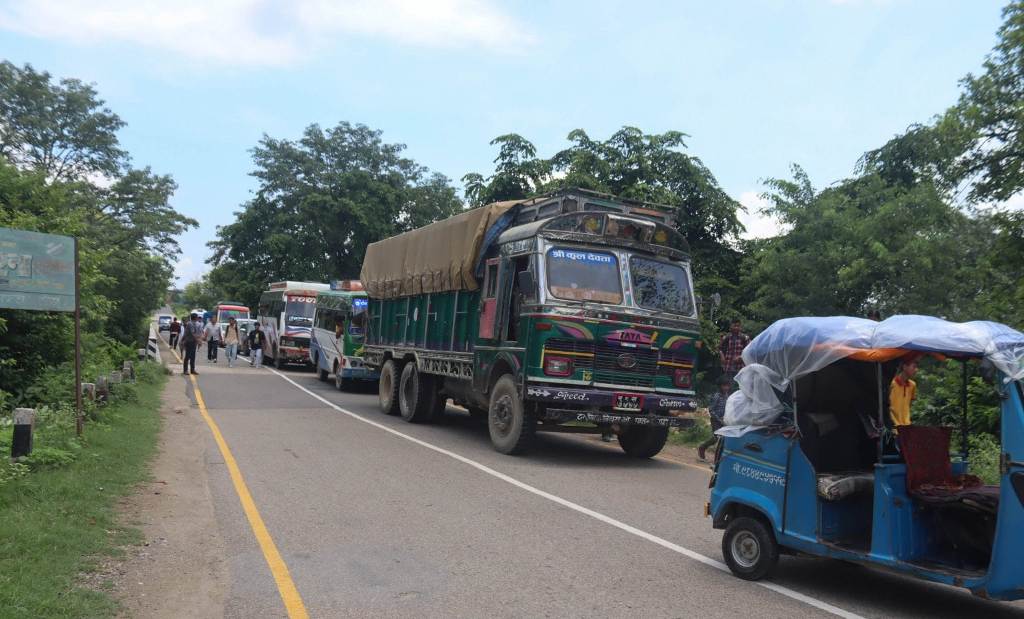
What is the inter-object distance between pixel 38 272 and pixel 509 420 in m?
6.41

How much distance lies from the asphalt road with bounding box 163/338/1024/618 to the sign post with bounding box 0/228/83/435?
2827 millimetres

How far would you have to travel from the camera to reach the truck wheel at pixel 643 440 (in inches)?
477

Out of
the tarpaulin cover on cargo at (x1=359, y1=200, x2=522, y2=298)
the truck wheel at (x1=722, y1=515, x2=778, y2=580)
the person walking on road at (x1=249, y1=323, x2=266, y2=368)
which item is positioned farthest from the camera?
the person walking on road at (x1=249, y1=323, x2=266, y2=368)

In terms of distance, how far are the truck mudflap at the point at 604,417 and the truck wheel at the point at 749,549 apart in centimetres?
456

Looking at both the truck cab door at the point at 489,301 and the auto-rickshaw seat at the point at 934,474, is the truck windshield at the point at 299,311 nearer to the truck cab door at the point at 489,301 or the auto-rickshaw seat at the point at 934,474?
the truck cab door at the point at 489,301

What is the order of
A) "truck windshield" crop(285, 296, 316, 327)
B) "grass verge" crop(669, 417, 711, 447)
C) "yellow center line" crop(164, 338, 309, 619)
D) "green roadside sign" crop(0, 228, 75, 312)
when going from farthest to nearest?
1. "truck windshield" crop(285, 296, 316, 327)
2. "grass verge" crop(669, 417, 711, 447)
3. "green roadside sign" crop(0, 228, 75, 312)
4. "yellow center line" crop(164, 338, 309, 619)

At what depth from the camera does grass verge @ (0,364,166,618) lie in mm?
4945

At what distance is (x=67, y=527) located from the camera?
652 cm

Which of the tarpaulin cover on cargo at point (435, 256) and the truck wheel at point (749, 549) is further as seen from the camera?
the tarpaulin cover on cargo at point (435, 256)

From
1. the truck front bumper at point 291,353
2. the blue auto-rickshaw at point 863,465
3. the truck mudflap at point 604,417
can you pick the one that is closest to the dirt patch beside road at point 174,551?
the blue auto-rickshaw at point 863,465

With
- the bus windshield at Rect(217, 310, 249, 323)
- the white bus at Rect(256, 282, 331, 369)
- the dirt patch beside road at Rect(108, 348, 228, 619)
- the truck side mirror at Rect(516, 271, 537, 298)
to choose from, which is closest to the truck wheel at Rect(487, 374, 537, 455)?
the truck side mirror at Rect(516, 271, 537, 298)

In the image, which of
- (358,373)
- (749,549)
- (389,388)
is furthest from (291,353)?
(749,549)

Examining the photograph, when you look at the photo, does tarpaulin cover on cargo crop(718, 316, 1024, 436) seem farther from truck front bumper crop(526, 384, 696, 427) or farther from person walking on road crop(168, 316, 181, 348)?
person walking on road crop(168, 316, 181, 348)

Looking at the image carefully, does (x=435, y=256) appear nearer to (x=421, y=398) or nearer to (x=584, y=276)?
(x=421, y=398)
